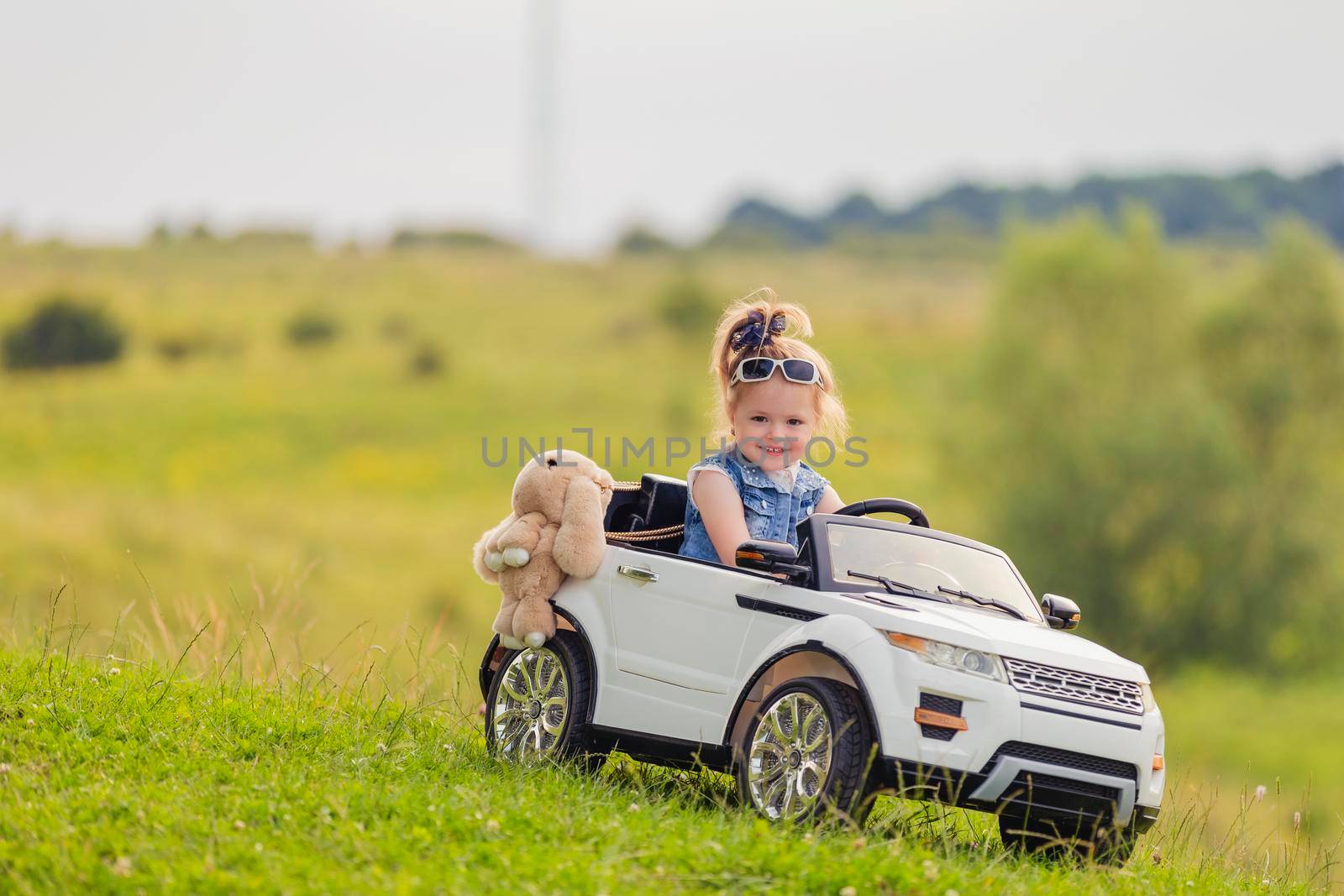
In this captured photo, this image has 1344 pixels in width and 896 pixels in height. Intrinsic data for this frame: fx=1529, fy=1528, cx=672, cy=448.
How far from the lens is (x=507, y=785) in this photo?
665 cm

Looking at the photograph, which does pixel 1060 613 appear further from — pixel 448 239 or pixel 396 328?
pixel 448 239

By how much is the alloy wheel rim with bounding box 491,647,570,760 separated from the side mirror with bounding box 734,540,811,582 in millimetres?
1379

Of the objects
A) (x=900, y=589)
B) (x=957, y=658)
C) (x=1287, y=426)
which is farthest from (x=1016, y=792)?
(x=1287, y=426)

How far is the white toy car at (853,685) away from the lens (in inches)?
233

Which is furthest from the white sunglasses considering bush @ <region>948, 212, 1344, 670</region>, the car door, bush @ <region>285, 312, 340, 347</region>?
bush @ <region>285, 312, 340, 347</region>

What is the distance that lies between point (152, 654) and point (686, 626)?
11.8ft

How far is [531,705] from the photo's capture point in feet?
25.0

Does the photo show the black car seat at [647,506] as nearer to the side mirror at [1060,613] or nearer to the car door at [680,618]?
the car door at [680,618]

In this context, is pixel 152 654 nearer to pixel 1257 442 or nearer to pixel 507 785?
pixel 507 785

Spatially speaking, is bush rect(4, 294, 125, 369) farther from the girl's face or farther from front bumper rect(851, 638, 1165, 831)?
front bumper rect(851, 638, 1165, 831)

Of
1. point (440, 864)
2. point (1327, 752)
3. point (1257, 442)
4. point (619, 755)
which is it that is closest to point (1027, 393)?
point (1257, 442)

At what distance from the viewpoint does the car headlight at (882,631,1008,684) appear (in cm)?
595

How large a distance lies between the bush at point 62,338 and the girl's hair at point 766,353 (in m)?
58.1

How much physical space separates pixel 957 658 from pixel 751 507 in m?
1.75
